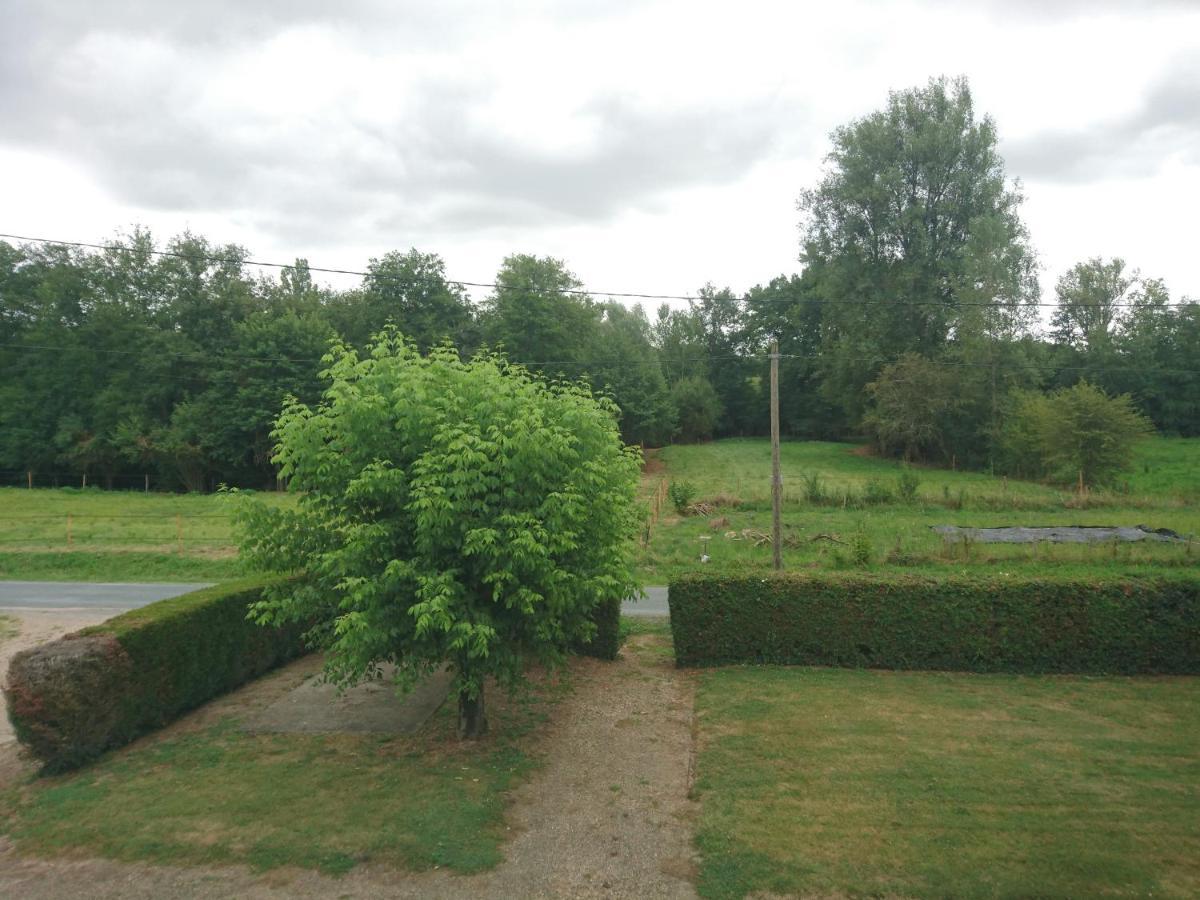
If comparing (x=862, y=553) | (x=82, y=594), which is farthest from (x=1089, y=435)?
(x=82, y=594)

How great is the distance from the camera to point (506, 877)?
6.07m

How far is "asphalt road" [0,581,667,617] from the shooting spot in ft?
57.3

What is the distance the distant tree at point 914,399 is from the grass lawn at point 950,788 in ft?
116

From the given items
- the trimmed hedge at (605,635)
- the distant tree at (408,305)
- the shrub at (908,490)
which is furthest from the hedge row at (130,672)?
the distant tree at (408,305)

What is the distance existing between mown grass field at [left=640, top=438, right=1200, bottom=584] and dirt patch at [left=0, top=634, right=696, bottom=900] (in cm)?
484

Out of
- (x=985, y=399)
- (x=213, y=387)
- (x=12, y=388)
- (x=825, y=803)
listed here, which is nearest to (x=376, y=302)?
Result: (x=213, y=387)

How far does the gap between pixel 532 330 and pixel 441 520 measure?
43636 mm

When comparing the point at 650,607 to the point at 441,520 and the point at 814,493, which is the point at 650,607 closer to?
the point at 441,520

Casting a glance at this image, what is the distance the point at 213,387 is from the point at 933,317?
4257cm

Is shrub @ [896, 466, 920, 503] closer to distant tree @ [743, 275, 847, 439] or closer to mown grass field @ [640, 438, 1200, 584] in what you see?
mown grass field @ [640, 438, 1200, 584]

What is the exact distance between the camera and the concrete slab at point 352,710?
9559 millimetres

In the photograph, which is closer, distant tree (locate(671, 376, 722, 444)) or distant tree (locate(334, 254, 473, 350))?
distant tree (locate(334, 254, 473, 350))

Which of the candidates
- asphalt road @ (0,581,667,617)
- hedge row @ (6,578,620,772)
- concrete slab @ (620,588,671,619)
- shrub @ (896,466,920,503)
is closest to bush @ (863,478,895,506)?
shrub @ (896,466,920,503)

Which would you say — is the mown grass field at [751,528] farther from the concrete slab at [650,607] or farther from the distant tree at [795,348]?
the distant tree at [795,348]
